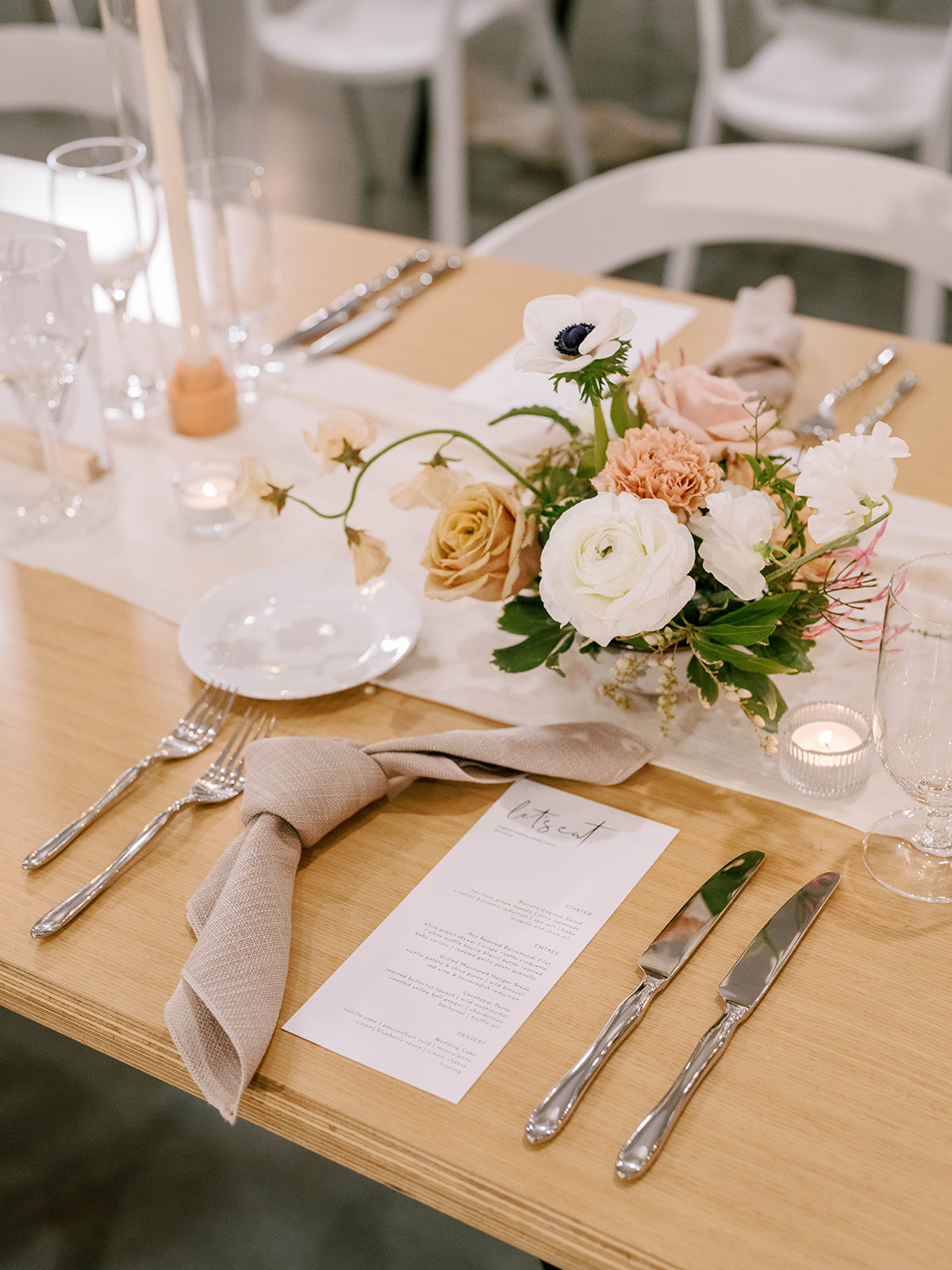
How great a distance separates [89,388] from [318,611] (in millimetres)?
341

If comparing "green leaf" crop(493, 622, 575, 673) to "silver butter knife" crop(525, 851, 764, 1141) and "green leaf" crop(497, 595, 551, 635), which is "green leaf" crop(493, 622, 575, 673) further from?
"silver butter knife" crop(525, 851, 764, 1141)

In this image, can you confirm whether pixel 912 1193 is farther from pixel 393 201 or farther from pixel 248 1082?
pixel 393 201

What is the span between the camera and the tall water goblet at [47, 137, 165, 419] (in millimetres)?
1210

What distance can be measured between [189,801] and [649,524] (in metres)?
0.36

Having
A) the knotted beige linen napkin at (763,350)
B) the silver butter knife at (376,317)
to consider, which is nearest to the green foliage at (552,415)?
the knotted beige linen napkin at (763,350)

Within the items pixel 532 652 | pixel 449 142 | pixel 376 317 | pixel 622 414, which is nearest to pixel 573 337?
pixel 622 414

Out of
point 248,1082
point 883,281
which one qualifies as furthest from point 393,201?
point 248,1082

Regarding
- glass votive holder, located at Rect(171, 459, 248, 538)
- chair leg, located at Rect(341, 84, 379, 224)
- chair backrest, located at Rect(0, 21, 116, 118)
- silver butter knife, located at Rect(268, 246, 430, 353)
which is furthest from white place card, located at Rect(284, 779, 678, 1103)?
chair leg, located at Rect(341, 84, 379, 224)

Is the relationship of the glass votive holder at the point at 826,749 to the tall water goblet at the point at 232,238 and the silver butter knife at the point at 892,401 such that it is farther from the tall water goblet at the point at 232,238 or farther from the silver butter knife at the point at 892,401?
the tall water goblet at the point at 232,238

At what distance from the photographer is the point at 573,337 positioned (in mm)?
787

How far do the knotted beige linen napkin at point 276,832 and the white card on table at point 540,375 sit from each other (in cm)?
44

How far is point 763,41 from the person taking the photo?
4.75 metres

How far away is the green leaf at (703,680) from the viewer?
33.5 inches

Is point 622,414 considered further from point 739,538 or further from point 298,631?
point 298,631
